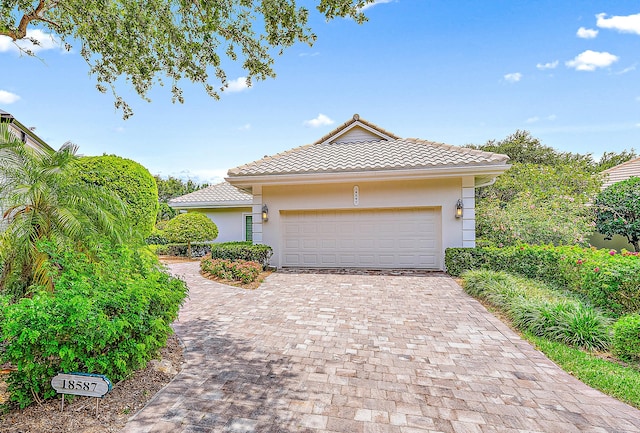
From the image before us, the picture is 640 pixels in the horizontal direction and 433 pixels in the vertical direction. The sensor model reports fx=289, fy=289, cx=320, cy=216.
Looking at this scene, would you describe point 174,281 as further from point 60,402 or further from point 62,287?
point 60,402

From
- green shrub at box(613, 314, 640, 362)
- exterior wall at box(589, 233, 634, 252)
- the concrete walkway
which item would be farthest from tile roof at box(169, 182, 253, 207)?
exterior wall at box(589, 233, 634, 252)

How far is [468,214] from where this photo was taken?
30.3ft

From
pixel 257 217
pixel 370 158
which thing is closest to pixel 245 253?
pixel 257 217

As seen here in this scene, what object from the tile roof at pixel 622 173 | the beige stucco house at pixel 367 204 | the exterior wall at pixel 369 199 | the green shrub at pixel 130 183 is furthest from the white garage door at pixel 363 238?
the tile roof at pixel 622 173

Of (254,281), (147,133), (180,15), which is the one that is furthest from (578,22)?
(147,133)

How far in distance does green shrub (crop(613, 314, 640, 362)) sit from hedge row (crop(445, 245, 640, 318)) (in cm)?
122

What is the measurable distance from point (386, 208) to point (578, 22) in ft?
25.5

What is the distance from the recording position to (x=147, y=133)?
1507cm

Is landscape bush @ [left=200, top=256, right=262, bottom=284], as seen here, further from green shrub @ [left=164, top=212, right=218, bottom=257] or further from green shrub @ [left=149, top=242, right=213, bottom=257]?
green shrub @ [left=149, top=242, right=213, bottom=257]

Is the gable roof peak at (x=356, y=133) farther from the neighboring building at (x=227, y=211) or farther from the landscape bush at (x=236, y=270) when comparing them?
the landscape bush at (x=236, y=270)

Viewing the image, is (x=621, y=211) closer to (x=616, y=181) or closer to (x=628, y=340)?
(x=616, y=181)

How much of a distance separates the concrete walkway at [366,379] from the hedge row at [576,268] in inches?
74.1

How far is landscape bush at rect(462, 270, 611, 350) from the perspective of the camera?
4129 mm

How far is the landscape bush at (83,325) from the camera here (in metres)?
2.22
